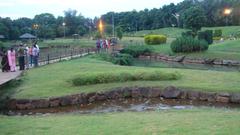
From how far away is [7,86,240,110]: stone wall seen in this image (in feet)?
60.3

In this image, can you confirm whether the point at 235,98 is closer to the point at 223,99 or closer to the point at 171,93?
the point at 223,99

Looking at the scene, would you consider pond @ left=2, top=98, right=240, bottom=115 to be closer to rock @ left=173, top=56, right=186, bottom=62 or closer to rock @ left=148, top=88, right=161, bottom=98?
rock @ left=148, top=88, right=161, bottom=98

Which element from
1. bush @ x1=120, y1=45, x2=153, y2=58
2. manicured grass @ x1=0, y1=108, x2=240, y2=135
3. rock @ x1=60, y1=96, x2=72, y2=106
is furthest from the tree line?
manicured grass @ x1=0, y1=108, x2=240, y2=135

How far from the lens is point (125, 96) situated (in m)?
20.8

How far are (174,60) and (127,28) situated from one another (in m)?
89.4

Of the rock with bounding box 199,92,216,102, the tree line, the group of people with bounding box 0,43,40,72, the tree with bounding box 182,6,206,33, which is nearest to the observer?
the rock with bounding box 199,92,216,102

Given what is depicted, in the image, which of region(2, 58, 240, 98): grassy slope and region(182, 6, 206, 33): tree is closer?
region(2, 58, 240, 98): grassy slope

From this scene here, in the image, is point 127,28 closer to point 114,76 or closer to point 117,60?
point 117,60

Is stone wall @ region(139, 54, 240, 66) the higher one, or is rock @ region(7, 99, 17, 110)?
rock @ region(7, 99, 17, 110)

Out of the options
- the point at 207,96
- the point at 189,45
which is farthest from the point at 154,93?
the point at 189,45

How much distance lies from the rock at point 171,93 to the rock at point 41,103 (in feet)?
20.3

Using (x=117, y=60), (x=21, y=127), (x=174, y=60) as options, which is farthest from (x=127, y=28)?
(x=21, y=127)

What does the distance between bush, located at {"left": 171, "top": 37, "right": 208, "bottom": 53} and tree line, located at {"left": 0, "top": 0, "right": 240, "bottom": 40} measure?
17.6 metres

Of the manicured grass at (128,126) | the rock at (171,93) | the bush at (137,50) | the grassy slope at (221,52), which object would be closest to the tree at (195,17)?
the grassy slope at (221,52)
